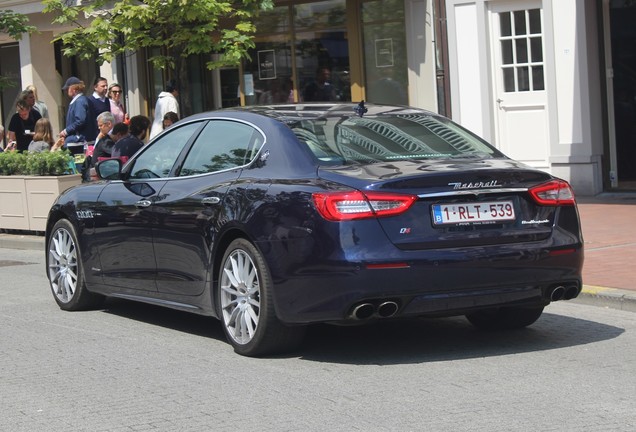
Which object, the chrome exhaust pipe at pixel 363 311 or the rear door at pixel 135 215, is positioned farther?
the rear door at pixel 135 215

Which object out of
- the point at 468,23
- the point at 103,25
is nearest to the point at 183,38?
the point at 103,25

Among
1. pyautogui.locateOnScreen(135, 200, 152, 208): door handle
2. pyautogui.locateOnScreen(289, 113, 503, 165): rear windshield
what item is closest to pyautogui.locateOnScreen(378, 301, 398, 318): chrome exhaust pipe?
pyautogui.locateOnScreen(289, 113, 503, 165): rear windshield

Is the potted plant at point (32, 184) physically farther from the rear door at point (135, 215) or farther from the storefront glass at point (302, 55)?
the rear door at point (135, 215)

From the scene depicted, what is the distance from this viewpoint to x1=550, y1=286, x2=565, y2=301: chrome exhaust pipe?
7.41m

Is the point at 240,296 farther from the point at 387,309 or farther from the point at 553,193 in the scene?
the point at 553,193

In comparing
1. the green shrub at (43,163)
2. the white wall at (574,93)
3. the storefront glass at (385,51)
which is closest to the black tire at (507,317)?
the white wall at (574,93)

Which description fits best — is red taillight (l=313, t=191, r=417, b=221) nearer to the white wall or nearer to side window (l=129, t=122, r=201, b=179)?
side window (l=129, t=122, r=201, b=179)

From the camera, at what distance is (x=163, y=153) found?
8.83m

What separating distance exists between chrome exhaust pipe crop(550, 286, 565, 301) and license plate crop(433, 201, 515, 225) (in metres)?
0.56

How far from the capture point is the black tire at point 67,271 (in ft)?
31.7

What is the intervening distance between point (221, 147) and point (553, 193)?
2.24 metres

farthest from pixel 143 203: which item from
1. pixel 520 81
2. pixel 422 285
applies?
pixel 520 81

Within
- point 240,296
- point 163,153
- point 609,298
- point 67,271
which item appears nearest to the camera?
point 240,296

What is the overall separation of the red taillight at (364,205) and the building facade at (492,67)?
9.90m
